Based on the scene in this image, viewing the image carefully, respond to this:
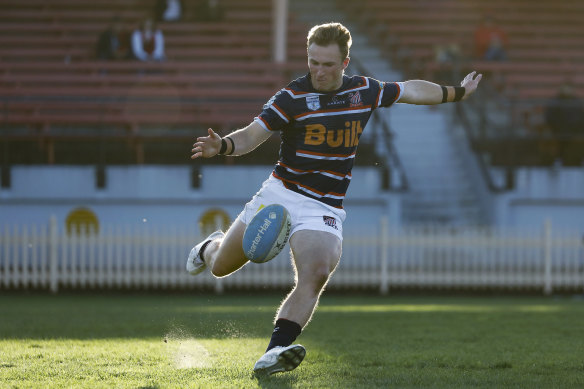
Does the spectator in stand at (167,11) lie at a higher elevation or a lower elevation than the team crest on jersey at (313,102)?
higher

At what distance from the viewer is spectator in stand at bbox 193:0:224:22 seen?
64.1 feet

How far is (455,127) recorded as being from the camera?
689 inches

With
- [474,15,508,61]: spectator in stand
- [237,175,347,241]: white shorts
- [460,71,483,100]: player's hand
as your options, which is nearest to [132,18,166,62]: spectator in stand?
[474,15,508,61]: spectator in stand

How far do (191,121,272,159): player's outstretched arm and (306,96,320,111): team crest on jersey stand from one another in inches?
12.2

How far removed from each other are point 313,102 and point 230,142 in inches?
22.8

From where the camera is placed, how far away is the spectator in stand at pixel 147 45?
58.4ft

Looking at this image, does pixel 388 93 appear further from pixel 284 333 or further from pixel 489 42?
pixel 489 42

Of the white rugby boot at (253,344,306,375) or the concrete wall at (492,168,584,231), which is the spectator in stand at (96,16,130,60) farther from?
the white rugby boot at (253,344,306,375)

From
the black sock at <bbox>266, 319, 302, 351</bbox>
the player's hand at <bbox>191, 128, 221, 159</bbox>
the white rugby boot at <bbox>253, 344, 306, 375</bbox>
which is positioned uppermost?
the player's hand at <bbox>191, 128, 221, 159</bbox>

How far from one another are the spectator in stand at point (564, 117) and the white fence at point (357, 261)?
2.76 meters

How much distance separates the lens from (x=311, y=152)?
219 inches

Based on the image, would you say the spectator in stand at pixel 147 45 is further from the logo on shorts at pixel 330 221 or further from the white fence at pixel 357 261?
the logo on shorts at pixel 330 221

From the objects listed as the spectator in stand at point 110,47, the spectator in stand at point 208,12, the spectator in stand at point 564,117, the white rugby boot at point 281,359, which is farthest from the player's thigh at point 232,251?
the spectator in stand at point 208,12

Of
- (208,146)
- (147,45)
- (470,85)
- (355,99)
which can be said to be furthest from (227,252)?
(147,45)
